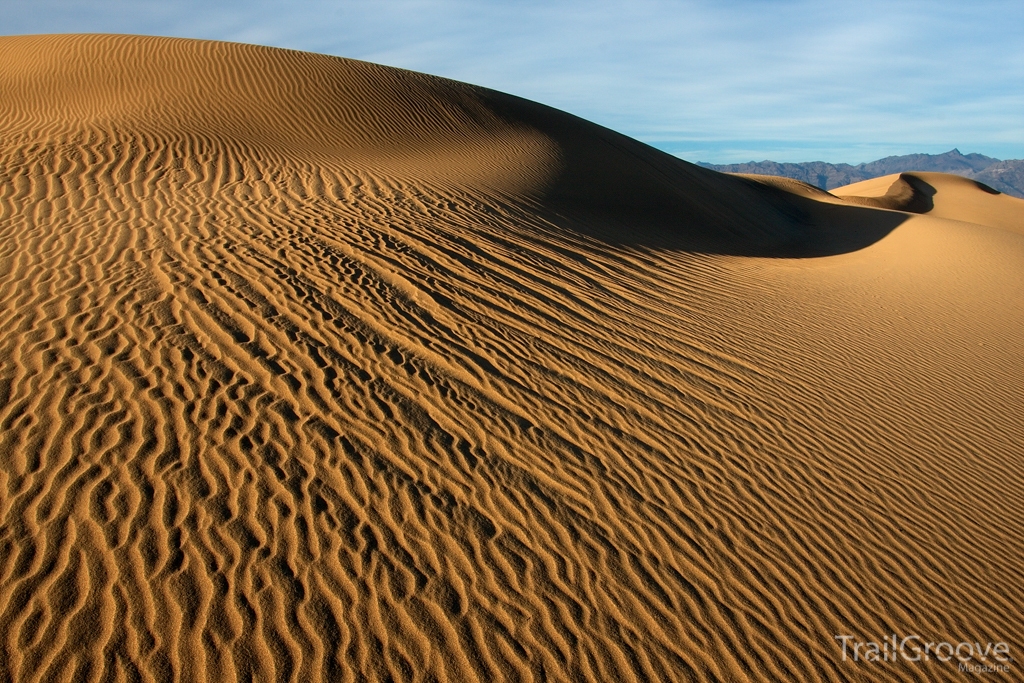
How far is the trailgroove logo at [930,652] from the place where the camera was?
393 centimetres

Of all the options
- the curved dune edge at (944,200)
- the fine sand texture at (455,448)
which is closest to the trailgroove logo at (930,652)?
the fine sand texture at (455,448)

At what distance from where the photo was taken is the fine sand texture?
358cm

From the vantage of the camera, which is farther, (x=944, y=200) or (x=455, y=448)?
(x=944, y=200)

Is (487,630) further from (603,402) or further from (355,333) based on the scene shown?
(355,333)

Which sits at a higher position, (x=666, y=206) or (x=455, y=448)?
(x=666, y=206)

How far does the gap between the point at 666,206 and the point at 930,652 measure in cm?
1459

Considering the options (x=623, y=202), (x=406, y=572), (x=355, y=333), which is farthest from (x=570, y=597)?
(x=623, y=202)

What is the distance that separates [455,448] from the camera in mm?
5055

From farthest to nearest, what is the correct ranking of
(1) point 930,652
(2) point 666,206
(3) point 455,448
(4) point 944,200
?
(4) point 944,200, (2) point 666,206, (3) point 455,448, (1) point 930,652

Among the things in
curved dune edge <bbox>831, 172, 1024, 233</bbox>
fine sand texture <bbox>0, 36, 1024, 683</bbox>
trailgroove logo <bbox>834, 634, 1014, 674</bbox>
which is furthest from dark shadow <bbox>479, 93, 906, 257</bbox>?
trailgroove logo <bbox>834, 634, 1014, 674</bbox>

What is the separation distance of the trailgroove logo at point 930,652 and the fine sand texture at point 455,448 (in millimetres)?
58

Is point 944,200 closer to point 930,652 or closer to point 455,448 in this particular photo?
point 930,652

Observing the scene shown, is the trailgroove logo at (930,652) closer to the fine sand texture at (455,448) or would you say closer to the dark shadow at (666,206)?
the fine sand texture at (455,448)

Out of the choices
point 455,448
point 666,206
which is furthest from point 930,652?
point 666,206
